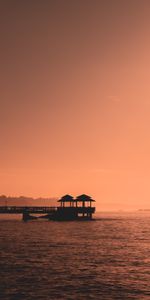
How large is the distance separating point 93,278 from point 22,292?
20.3ft

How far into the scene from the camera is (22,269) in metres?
30.0

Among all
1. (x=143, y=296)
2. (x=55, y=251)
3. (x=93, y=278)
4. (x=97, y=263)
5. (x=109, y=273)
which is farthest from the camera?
(x=55, y=251)

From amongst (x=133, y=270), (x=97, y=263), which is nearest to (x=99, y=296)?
(x=133, y=270)

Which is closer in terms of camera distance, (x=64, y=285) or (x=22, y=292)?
(x=22, y=292)

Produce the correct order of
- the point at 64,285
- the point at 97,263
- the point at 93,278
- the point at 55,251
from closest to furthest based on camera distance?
the point at 64,285 → the point at 93,278 → the point at 97,263 → the point at 55,251

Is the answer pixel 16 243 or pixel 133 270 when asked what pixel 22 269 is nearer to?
pixel 133 270

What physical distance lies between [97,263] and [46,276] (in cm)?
731

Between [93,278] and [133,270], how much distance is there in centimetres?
463

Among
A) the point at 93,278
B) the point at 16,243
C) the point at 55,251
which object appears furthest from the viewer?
the point at 16,243

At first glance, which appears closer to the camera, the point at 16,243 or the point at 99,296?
the point at 99,296

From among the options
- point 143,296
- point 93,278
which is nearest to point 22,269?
point 93,278

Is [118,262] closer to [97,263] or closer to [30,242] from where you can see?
[97,263]

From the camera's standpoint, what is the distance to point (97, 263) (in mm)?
33562

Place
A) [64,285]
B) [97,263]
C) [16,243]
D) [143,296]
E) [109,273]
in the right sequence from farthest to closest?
[16,243] → [97,263] → [109,273] → [64,285] → [143,296]
